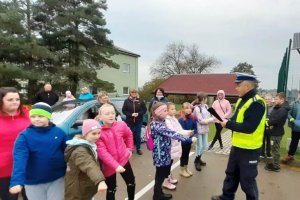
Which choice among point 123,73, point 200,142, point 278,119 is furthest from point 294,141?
point 123,73

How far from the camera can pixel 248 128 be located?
3.79 meters

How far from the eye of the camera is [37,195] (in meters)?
2.91

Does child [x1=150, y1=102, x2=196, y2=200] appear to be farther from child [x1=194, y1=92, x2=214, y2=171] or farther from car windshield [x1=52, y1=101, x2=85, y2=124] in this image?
car windshield [x1=52, y1=101, x2=85, y2=124]

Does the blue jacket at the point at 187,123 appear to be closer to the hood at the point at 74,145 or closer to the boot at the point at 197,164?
the boot at the point at 197,164

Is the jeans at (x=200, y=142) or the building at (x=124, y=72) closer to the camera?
the jeans at (x=200, y=142)

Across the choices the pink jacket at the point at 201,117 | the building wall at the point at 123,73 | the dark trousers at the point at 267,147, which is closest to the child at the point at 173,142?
the pink jacket at the point at 201,117

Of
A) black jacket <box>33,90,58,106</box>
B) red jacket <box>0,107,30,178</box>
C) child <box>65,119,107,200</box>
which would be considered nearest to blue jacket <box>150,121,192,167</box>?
child <box>65,119,107,200</box>

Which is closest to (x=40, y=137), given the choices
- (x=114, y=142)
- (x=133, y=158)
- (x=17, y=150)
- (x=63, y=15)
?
(x=17, y=150)

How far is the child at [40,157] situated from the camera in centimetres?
274

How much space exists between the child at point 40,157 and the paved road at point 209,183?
1.98 metres

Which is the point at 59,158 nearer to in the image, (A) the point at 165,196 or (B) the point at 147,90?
(A) the point at 165,196

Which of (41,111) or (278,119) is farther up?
(41,111)

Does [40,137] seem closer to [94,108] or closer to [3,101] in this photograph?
[3,101]

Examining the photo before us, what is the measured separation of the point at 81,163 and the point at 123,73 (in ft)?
112
